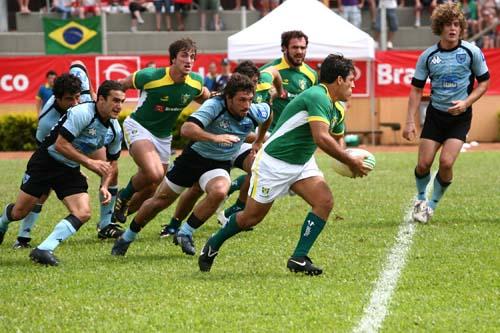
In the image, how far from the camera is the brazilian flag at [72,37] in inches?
1005

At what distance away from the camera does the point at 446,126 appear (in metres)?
10.8

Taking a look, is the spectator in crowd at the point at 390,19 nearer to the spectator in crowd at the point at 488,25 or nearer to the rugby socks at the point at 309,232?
the spectator in crowd at the point at 488,25

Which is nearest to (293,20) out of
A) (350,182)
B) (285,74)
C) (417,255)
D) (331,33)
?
(331,33)

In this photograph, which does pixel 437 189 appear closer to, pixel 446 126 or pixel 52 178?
pixel 446 126

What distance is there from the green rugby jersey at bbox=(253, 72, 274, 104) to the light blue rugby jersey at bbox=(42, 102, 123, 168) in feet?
6.50

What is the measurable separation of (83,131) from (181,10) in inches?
768

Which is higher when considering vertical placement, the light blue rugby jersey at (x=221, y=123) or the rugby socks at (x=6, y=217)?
the light blue rugby jersey at (x=221, y=123)

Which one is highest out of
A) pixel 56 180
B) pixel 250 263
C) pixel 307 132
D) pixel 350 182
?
pixel 307 132

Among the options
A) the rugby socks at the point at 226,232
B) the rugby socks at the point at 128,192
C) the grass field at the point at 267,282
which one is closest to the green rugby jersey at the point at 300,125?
the rugby socks at the point at 226,232

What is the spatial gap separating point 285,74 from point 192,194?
2634 mm

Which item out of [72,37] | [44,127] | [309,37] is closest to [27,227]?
[44,127]

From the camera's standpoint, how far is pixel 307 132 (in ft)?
25.5

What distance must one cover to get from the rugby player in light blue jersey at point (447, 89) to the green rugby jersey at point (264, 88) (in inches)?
59.6

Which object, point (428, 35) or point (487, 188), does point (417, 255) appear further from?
point (428, 35)
